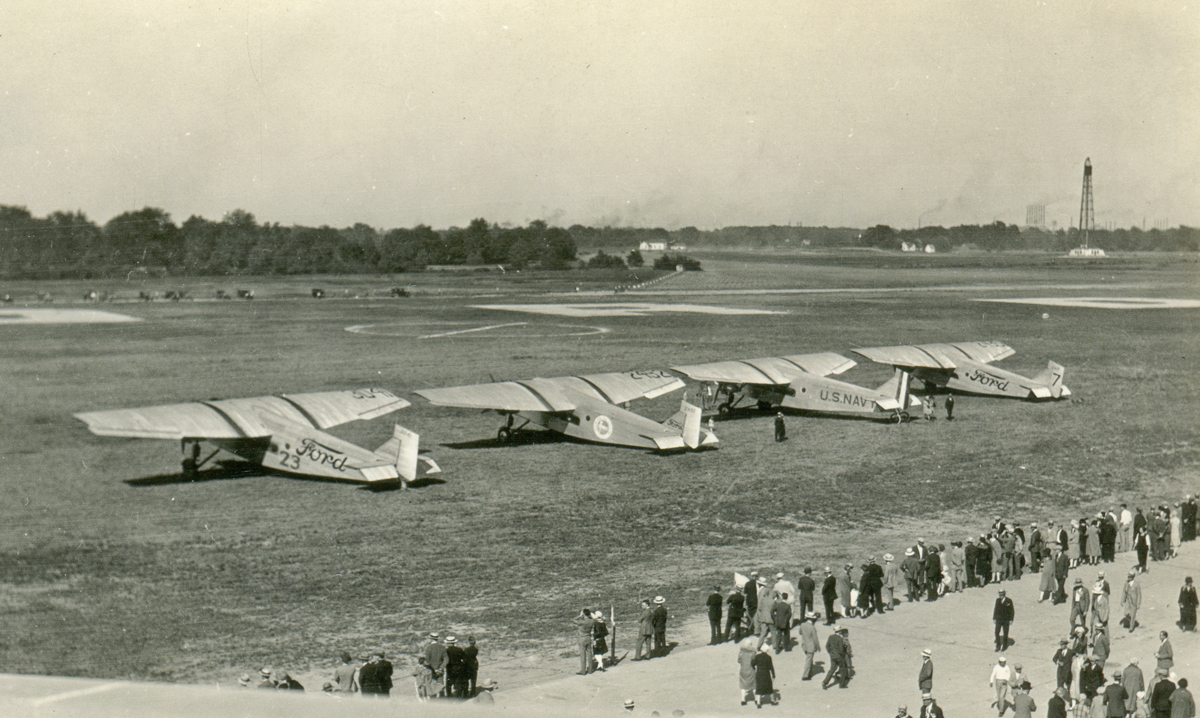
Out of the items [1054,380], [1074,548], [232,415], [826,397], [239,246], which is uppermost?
[239,246]

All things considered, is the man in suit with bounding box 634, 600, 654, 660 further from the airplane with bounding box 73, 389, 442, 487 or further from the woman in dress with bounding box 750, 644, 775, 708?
Answer: the airplane with bounding box 73, 389, 442, 487

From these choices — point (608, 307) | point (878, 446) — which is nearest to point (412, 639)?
point (878, 446)

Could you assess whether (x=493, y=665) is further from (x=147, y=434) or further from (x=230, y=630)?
(x=147, y=434)

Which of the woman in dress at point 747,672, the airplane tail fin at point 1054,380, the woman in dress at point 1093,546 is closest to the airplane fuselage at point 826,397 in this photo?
the airplane tail fin at point 1054,380

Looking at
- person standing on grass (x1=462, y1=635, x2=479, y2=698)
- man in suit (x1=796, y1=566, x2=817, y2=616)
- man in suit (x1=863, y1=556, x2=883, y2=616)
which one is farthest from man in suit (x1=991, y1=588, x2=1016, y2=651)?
person standing on grass (x1=462, y1=635, x2=479, y2=698)

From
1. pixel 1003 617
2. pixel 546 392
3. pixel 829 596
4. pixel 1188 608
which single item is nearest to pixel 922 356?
pixel 546 392

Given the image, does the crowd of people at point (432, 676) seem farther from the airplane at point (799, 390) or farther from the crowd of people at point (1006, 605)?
the airplane at point (799, 390)

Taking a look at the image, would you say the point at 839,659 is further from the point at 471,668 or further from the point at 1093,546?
the point at 1093,546
